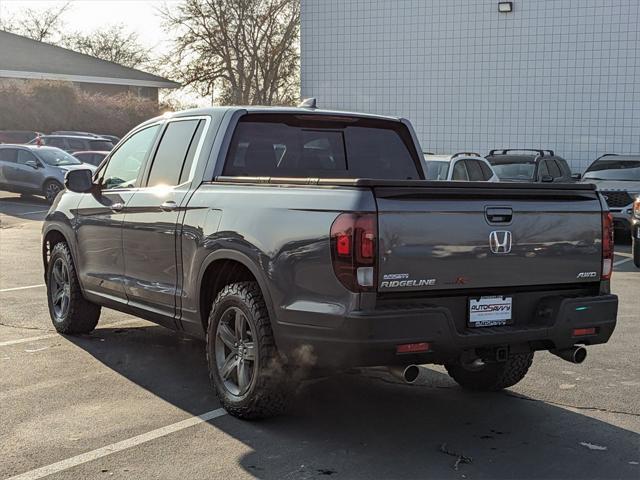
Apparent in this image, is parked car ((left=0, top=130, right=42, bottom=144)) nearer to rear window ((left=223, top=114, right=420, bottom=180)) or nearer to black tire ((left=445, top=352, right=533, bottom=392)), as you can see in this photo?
rear window ((left=223, top=114, right=420, bottom=180))

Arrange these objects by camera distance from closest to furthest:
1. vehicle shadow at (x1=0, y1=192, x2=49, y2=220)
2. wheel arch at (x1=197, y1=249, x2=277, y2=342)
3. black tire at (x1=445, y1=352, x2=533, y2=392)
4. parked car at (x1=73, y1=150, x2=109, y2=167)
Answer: wheel arch at (x1=197, y1=249, x2=277, y2=342)
black tire at (x1=445, y1=352, x2=533, y2=392)
vehicle shadow at (x1=0, y1=192, x2=49, y2=220)
parked car at (x1=73, y1=150, x2=109, y2=167)

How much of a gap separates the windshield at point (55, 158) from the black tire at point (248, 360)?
20864mm

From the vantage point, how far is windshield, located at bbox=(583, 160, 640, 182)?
18.1 m

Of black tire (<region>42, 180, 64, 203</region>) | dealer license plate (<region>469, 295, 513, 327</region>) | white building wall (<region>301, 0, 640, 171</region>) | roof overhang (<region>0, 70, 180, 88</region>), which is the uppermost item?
roof overhang (<region>0, 70, 180, 88</region>)

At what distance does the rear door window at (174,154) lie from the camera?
655cm

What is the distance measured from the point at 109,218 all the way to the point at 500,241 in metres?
3.30

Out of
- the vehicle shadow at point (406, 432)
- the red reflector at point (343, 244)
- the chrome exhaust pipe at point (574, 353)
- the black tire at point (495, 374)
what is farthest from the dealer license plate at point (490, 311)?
the black tire at point (495, 374)

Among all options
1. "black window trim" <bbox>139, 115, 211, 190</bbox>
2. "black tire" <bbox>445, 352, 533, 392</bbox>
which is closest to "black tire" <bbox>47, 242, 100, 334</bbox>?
"black window trim" <bbox>139, 115, 211, 190</bbox>

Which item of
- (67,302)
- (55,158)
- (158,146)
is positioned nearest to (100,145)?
(55,158)

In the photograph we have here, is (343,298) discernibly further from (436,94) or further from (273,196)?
(436,94)

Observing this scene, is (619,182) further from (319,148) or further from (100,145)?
(100,145)

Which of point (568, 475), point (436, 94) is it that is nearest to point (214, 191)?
point (568, 475)

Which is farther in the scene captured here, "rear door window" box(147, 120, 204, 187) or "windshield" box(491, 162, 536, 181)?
"windshield" box(491, 162, 536, 181)

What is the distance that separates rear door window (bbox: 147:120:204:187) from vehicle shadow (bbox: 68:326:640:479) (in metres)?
1.40
